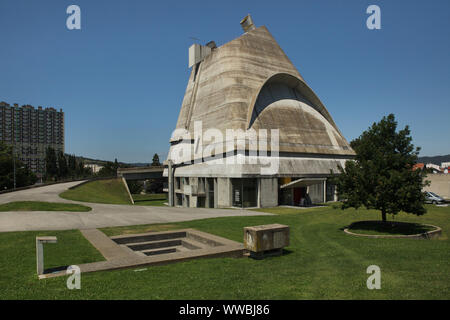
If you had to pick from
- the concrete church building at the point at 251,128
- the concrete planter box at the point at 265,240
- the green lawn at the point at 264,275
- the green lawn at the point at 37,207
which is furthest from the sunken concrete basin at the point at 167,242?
the concrete church building at the point at 251,128

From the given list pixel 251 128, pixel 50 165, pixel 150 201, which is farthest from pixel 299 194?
pixel 50 165

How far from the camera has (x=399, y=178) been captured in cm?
1475

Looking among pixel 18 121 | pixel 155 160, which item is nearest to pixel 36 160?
pixel 18 121

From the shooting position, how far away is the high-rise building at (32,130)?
157m

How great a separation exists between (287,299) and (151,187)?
89.1 meters

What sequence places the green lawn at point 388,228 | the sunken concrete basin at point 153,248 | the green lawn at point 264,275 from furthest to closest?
the green lawn at point 388,228 → the sunken concrete basin at point 153,248 → the green lawn at point 264,275

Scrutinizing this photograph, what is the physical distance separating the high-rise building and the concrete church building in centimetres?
13209

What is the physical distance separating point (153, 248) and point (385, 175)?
12.3 meters

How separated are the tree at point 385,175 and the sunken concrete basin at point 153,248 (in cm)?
802

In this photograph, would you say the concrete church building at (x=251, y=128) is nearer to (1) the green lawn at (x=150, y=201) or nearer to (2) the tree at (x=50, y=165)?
(1) the green lawn at (x=150, y=201)

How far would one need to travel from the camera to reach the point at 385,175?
15.9m

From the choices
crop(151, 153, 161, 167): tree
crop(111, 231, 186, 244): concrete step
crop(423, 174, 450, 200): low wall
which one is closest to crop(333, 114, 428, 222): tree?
crop(111, 231, 186, 244): concrete step

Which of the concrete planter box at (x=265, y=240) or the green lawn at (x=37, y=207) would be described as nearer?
the concrete planter box at (x=265, y=240)
